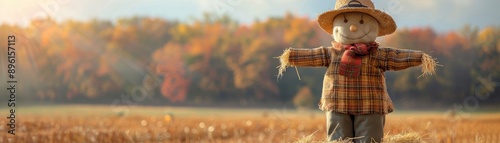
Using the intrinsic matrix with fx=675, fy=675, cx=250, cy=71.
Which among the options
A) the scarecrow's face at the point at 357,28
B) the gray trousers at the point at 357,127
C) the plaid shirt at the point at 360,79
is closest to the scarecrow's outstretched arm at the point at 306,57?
the plaid shirt at the point at 360,79

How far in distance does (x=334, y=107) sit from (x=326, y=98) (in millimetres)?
82

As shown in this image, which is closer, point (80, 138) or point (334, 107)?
point (334, 107)

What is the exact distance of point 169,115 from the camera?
8.99 metres

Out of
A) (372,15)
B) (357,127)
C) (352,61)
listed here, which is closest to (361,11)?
(372,15)

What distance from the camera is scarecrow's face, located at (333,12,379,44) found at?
4.38m

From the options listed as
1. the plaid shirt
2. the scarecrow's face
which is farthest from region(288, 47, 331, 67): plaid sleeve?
the scarecrow's face

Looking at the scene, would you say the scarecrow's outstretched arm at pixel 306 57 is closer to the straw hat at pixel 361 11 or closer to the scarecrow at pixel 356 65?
the scarecrow at pixel 356 65

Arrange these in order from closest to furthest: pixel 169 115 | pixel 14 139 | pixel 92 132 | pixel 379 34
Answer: pixel 379 34, pixel 14 139, pixel 92 132, pixel 169 115

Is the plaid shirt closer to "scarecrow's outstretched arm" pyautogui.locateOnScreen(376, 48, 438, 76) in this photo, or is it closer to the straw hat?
"scarecrow's outstretched arm" pyautogui.locateOnScreen(376, 48, 438, 76)

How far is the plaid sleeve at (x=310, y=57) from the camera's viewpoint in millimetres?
4465

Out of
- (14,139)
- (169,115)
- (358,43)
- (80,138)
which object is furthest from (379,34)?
(169,115)

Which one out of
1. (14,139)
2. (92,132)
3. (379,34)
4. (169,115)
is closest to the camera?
(379,34)

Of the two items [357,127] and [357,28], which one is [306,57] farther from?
[357,127]

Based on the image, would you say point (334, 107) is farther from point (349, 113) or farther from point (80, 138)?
point (80, 138)
